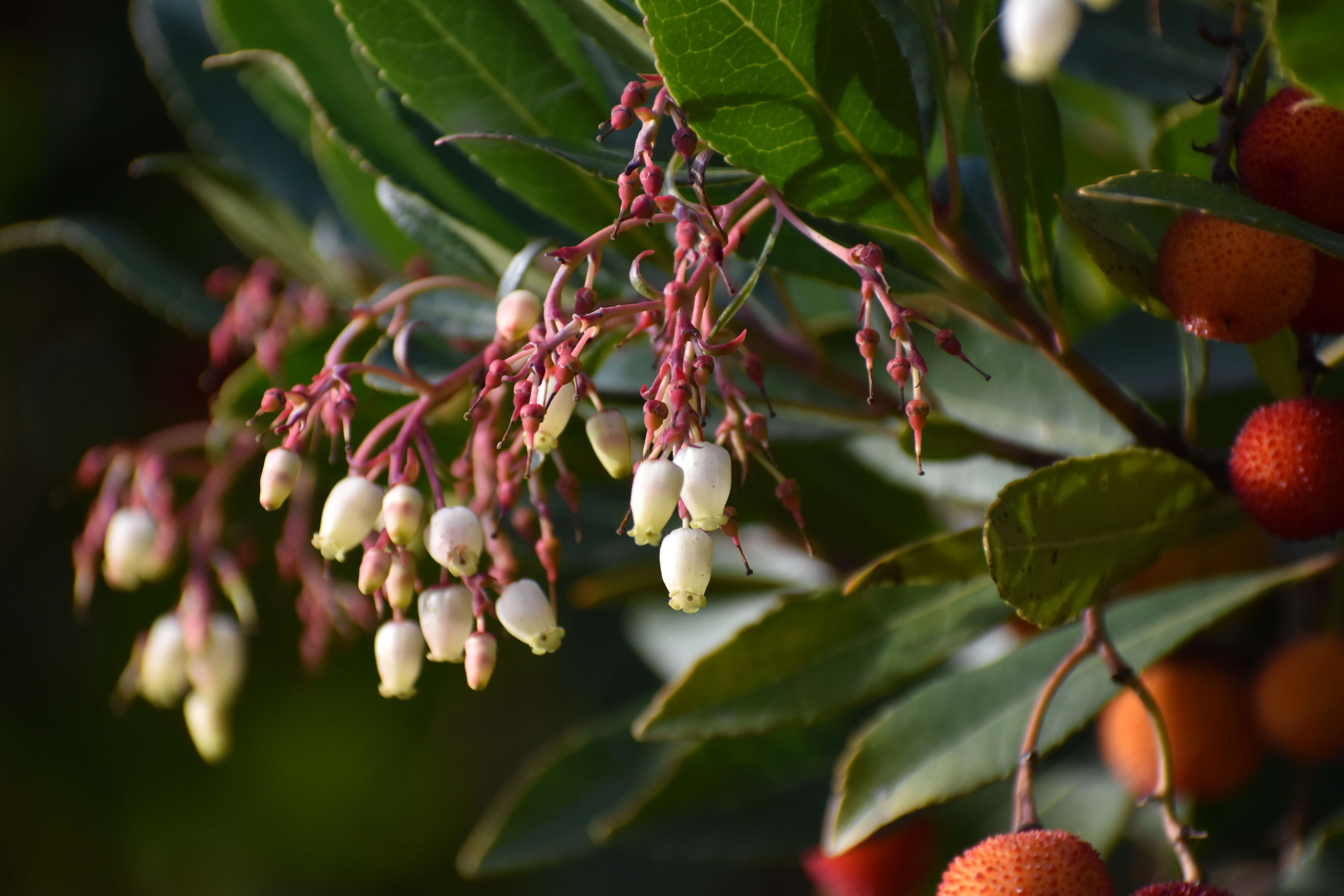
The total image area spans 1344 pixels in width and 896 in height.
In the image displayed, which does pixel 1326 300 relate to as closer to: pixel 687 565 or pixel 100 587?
pixel 687 565

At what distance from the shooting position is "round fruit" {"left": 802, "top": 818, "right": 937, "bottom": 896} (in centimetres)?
119

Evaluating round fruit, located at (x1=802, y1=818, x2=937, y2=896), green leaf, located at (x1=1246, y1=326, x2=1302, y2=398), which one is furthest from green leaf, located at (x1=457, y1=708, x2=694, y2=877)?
green leaf, located at (x1=1246, y1=326, x2=1302, y2=398)

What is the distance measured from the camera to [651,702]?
129cm

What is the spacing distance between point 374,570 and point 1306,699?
0.84 metres

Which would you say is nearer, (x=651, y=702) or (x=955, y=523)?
(x=955, y=523)

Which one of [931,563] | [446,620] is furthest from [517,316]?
[931,563]

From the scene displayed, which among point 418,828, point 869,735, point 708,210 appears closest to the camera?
point 708,210

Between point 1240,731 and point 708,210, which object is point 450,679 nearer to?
point 1240,731

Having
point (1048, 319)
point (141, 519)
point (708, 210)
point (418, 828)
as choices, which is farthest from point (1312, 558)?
point (418, 828)

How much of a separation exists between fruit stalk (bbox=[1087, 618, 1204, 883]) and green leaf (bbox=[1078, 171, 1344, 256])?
0.82ft

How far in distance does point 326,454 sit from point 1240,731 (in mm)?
903

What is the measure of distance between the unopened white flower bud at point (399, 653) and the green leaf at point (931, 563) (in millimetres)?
268

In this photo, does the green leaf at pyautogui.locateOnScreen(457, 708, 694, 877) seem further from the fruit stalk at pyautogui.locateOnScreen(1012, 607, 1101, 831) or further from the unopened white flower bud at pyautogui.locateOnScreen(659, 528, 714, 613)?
the unopened white flower bud at pyautogui.locateOnScreen(659, 528, 714, 613)

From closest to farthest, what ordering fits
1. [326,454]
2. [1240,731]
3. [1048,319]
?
[1048,319], [326,454], [1240,731]
